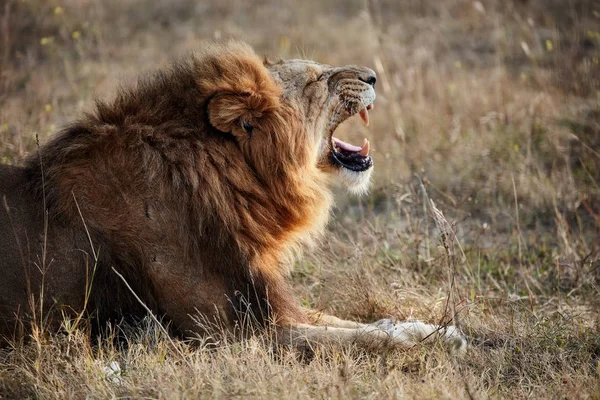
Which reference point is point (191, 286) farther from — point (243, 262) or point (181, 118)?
point (181, 118)

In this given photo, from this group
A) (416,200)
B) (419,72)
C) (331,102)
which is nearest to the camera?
(331,102)

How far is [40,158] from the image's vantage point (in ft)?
12.2

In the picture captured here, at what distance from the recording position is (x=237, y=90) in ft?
12.4

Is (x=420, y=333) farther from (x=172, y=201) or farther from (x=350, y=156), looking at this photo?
(x=172, y=201)

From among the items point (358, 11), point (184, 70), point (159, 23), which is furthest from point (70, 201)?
point (358, 11)

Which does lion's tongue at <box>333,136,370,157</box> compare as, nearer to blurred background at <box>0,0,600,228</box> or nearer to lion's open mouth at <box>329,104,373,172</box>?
lion's open mouth at <box>329,104,373,172</box>

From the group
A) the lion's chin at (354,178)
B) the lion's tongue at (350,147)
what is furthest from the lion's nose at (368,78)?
the lion's chin at (354,178)

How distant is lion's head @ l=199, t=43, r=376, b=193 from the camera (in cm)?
377

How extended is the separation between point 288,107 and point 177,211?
798 mm

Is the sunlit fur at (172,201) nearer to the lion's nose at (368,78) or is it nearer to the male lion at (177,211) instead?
the male lion at (177,211)

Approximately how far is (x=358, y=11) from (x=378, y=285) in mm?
8197

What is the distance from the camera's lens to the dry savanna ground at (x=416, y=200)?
3340 millimetres

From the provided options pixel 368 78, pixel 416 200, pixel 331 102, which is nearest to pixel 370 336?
pixel 331 102

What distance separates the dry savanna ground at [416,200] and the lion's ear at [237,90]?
962 millimetres
